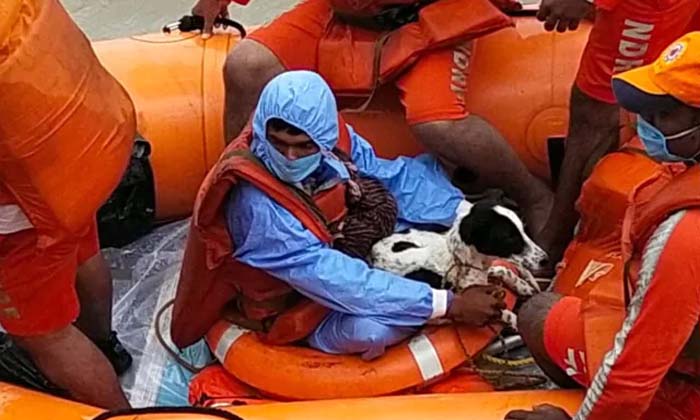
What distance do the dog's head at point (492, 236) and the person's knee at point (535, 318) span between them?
A: 5.7 inches

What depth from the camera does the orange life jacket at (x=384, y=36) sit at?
329 cm

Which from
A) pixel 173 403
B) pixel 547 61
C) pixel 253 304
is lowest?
pixel 173 403

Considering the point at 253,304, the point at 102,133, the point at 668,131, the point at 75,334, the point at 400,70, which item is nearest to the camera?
the point at 668,131

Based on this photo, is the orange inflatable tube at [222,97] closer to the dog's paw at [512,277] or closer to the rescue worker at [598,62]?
the rescue worker at [598,62]

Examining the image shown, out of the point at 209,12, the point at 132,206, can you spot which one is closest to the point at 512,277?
the point at 132,206

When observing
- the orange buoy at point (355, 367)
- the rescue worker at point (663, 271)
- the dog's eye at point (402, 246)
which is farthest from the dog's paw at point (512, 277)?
the rescue worker at point (663, 271)

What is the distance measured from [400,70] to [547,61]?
363 mm

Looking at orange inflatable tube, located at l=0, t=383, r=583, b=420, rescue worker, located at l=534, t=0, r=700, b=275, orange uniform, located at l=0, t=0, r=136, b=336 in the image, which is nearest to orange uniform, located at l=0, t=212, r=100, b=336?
orange uniform, located at l=0, t=0, r=136, b=336

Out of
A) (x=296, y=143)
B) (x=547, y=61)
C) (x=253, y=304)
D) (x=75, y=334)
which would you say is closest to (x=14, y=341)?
(x=75, y=334)

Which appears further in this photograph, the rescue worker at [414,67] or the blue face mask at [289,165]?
the rescue worker at [414,67]

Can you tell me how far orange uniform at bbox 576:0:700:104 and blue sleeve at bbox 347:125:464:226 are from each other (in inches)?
17.8

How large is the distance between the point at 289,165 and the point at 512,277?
0.51 meters

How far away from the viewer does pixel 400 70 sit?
3324 mm

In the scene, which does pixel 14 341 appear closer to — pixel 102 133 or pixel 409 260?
pixel 102 133
